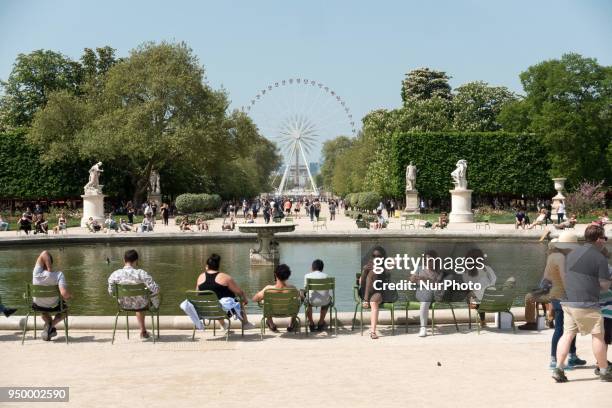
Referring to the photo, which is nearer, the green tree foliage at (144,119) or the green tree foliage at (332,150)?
the green tree foliage at (144,119)

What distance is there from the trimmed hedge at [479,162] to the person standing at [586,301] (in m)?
41.6

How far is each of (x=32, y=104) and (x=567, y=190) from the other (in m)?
36.5

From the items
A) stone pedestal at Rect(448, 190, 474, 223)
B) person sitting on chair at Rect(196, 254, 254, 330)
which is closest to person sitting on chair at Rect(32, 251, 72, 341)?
person sitting on chair at Rect(196, 254, 254, 330)

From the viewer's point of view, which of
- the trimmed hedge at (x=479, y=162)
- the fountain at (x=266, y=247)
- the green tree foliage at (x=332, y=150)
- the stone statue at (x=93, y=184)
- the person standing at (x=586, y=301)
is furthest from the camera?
the green tree foliage at (x=332, y=150)

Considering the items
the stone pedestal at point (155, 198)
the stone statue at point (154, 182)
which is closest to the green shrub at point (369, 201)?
the stone pedestal at point (155, 198)

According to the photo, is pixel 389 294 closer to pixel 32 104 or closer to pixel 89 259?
pixel 89 259

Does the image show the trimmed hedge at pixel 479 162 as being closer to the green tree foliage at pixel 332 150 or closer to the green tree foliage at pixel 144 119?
the green tree foliage at pixel 144 119

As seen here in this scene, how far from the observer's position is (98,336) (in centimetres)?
911

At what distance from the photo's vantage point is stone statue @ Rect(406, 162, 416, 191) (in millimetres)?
46688

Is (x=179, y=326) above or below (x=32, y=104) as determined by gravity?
below

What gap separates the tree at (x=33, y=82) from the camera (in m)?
53.8

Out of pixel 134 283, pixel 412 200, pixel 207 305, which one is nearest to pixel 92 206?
pixel 412 200

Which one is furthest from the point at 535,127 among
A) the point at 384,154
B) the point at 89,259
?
the point at 89,259

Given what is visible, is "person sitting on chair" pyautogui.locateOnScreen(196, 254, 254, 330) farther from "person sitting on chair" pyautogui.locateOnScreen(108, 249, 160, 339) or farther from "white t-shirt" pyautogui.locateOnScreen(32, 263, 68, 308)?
"white t-shirt" pyautogui.locateOnScreen(32, 263, 68, 308)
